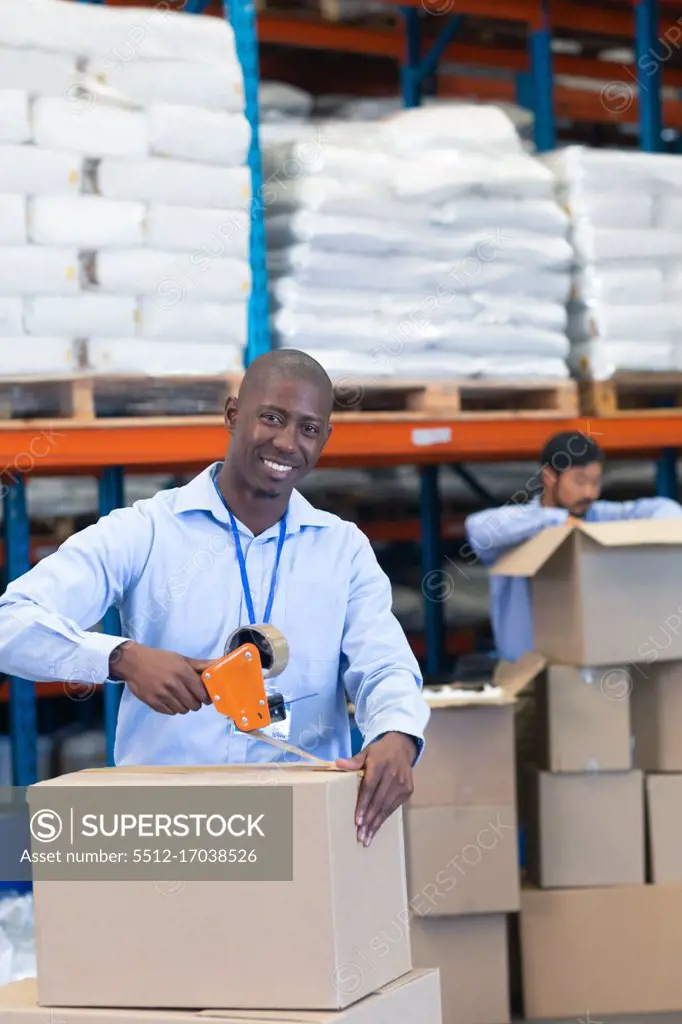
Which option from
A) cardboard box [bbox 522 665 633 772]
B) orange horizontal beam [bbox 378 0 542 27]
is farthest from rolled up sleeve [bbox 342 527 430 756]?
orange horizontal beam [bbox 378 0 542 27]

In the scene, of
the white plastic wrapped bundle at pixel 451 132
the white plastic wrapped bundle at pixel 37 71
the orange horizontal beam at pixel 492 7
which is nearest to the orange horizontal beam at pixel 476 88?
the orange horizontal beam at pixel 492 7

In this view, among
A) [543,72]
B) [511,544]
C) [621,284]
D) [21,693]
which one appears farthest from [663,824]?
[543,72]

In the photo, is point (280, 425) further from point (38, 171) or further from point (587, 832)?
point (587, 832)

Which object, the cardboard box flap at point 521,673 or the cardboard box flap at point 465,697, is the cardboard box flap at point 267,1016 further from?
the cardboard box flap at point 521,673

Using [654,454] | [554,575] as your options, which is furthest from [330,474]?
[554,575]

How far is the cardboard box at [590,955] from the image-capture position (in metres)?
4.36

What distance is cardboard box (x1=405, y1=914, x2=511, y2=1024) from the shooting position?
14.0 feet

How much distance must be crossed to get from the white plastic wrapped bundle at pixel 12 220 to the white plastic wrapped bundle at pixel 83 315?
19 centimetres

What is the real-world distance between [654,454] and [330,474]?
5.12ft

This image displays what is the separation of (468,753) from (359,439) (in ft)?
4.15

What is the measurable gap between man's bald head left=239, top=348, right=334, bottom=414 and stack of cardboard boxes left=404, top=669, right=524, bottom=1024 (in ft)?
6.03

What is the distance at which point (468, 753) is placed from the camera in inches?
167

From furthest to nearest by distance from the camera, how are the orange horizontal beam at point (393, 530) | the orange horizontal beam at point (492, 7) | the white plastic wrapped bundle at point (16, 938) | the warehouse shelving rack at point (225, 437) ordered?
the orange horizontal beam at point (393, 530) → the orange horizontal beam at point (492, 7) → the warehouse shelving rack at point (225, 437) → the white plastic wrapped bundle at point (16, 938)

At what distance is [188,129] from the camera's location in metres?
4.45
